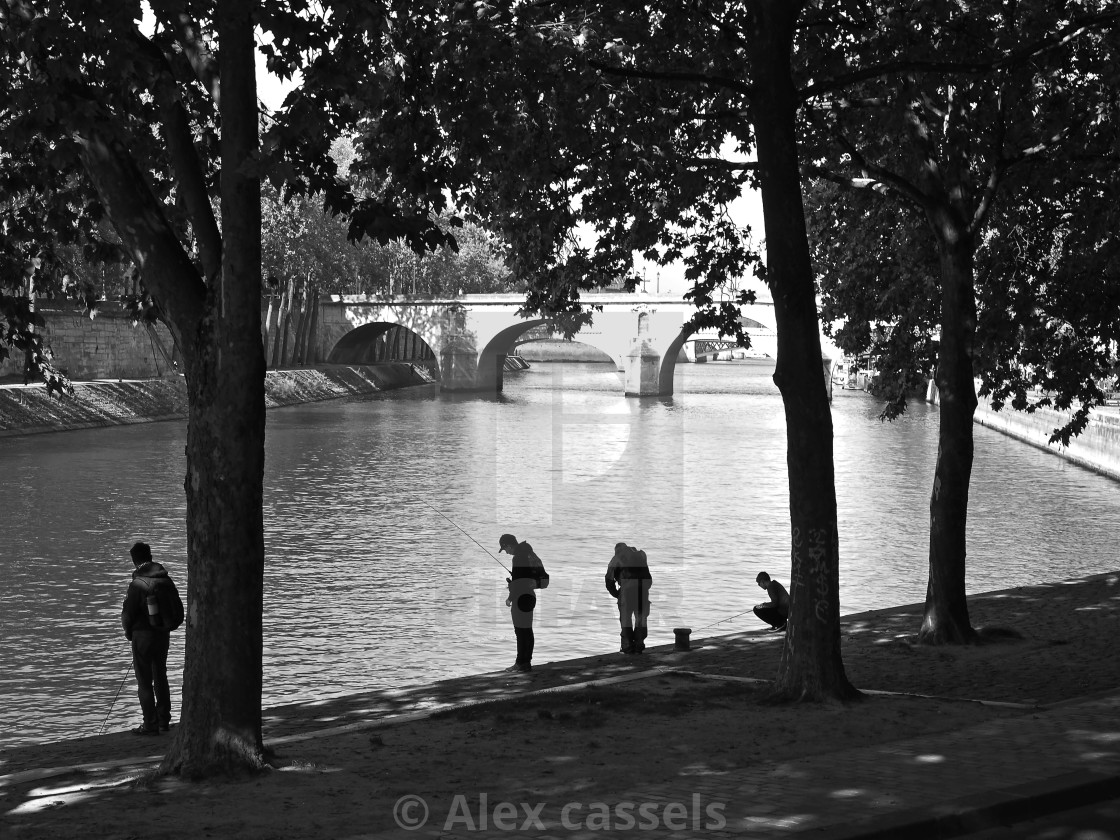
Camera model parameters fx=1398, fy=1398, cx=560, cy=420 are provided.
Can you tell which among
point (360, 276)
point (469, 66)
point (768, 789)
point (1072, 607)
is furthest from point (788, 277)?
point (360, 276)

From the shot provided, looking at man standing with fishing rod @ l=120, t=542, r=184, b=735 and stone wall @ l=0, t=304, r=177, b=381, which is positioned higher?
stone wall @ l=0, t=304, r=177, b=381

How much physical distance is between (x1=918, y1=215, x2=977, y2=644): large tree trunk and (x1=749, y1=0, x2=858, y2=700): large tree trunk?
3518 mm

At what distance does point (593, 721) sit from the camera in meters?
9.79

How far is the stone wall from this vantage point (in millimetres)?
56344

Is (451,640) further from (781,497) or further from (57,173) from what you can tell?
(781,497)

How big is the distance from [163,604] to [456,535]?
16656mm

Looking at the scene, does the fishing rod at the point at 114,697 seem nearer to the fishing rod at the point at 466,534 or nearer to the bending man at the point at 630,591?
the bending man at the point at 630,591

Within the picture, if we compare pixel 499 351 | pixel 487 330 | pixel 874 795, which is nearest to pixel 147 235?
pixel 874 795

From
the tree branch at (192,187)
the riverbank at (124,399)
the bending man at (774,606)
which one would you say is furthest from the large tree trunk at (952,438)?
the riverbank at (124,399)

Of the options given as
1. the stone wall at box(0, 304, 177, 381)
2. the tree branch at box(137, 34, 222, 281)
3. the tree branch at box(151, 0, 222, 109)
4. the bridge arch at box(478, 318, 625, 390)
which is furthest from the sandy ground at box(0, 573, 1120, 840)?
the bridge arch at box(478, 318, 625, 390)

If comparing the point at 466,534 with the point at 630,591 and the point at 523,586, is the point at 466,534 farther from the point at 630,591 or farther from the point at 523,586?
the point at 523,586

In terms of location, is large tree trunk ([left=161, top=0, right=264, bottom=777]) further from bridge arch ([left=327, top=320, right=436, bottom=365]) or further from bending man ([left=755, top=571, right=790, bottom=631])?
bridge arch ([left=327, top=320, right=436, bottom=365])

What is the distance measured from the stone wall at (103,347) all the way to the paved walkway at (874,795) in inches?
1955

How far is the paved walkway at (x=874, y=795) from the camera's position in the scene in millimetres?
6473
